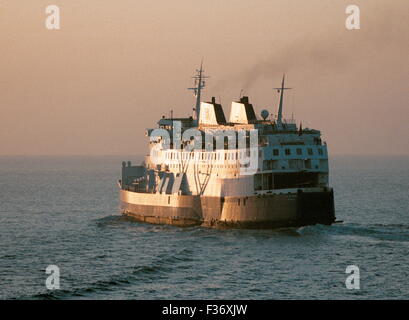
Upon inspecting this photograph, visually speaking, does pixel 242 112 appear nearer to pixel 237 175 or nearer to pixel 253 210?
pixel 237 175

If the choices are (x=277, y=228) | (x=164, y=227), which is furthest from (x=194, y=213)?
(x=277, y=228)

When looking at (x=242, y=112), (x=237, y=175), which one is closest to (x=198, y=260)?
(x=237, y=175)

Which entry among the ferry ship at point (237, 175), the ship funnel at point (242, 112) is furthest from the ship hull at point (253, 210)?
the ship funnel at point (242, 112)

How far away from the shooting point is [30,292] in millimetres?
46688

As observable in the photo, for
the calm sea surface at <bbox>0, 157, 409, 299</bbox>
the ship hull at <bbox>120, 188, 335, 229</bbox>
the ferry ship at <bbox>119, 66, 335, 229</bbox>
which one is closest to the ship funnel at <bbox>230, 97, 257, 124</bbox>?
the ferry ship at <bbox>119, 66, 335, 229</bbox>

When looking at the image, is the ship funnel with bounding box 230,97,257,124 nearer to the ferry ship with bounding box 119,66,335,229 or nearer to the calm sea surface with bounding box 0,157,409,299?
the ferry ship with bounding box 119,66,335,229

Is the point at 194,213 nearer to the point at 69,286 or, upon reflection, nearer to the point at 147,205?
the point at 147,205

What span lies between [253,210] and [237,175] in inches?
133

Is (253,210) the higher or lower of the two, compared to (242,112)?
lower

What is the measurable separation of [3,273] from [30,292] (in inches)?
222

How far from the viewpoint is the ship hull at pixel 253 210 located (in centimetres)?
6350

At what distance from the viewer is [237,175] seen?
67062 millimetres

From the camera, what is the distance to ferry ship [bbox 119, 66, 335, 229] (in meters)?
64.2

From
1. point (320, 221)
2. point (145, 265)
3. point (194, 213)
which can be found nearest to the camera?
point (145, 265)
